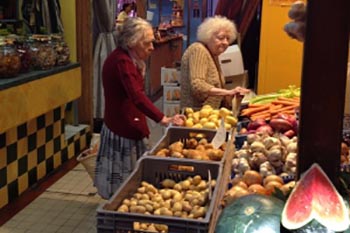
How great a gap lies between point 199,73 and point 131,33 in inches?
30.2

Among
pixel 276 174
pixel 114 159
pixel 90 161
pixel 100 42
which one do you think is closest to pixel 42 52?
pixel 90 161

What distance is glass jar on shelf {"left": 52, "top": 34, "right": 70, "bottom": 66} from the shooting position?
469cm

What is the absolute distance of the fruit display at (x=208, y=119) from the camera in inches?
128

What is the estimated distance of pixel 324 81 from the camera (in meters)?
1.30

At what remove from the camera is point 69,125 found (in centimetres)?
574

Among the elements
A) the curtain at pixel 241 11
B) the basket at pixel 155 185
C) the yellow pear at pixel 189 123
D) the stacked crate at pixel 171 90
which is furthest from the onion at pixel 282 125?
the curtain at pixel 241 11

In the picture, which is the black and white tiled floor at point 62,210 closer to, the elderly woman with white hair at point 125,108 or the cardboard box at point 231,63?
the elderly woman with white hair at point 125,108

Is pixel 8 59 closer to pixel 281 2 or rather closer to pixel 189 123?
pixel 189 123

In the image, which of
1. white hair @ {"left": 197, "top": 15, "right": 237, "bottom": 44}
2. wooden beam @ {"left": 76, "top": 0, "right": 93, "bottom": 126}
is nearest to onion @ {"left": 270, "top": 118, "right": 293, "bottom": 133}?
white hair @ {"left": 197, "top": 15, "right": 237, "bottom": 44}

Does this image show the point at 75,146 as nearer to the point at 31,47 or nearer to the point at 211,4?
the point at 31,47

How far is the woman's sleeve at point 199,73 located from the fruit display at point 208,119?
2.04ft

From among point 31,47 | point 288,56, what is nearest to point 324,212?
point 31,47

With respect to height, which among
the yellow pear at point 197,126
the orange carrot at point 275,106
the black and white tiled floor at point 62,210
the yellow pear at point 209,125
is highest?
the orange carrot at point 275,106

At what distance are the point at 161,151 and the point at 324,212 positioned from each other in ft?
4.82
